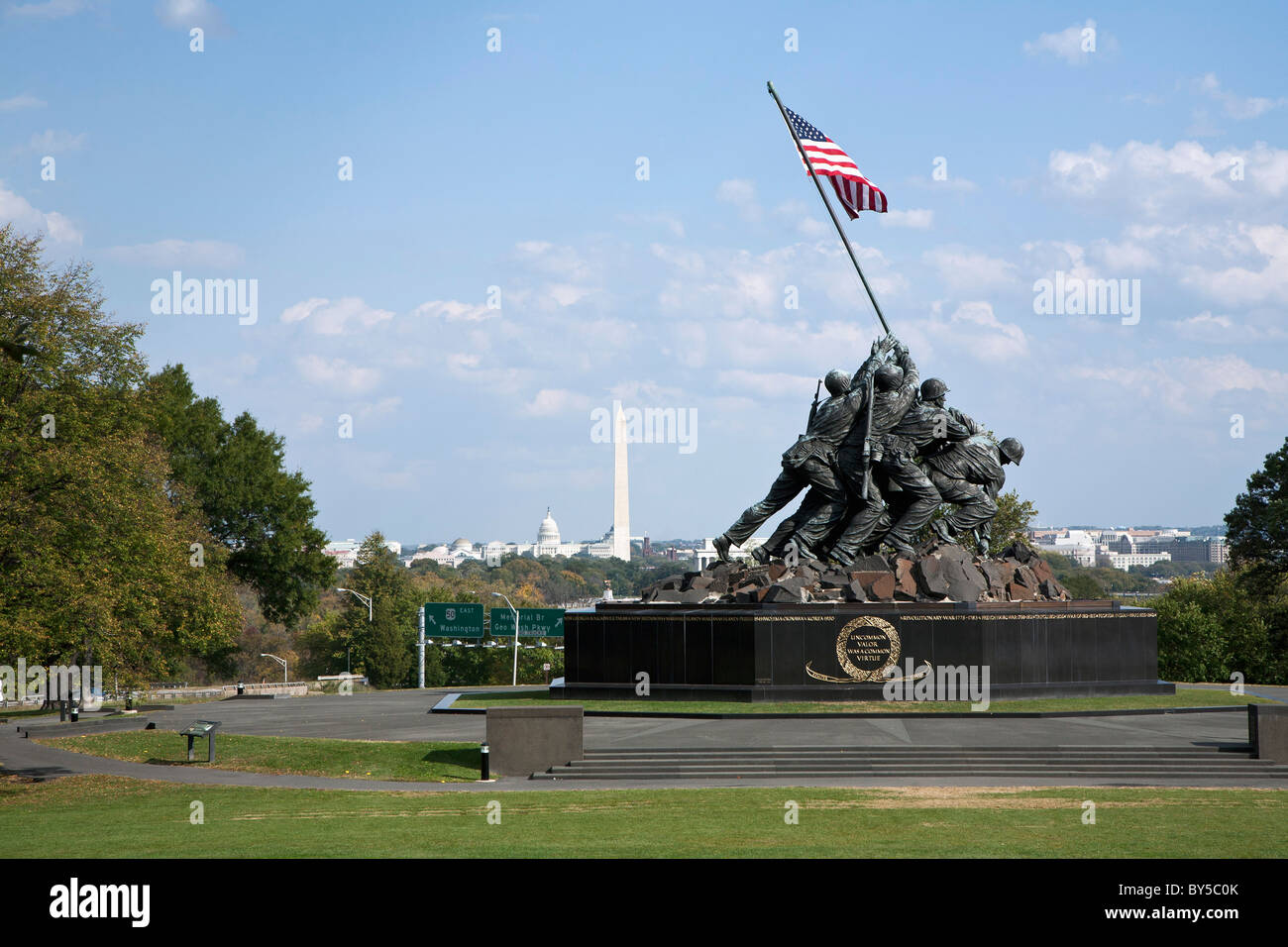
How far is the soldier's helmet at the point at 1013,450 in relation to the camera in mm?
34094

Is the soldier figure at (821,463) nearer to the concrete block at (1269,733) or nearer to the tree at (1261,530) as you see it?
the concrete block at (1269,733)

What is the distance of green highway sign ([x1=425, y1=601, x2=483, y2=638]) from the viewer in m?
45.9

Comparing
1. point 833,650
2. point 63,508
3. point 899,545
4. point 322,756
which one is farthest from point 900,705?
point 63,508

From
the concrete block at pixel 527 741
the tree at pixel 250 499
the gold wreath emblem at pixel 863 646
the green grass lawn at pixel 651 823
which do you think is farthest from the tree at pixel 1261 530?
the tree at pixel 250 499

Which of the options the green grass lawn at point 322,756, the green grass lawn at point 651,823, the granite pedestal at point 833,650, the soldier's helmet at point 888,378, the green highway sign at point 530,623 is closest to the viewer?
the green grass lawn at point 651,823

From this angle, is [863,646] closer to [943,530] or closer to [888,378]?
[943,530]

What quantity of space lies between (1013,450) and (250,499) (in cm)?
3235

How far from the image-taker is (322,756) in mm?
22781

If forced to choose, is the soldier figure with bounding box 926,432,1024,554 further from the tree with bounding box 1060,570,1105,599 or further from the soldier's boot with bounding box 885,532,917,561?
the tree with bounding box 1060,570,1105,599

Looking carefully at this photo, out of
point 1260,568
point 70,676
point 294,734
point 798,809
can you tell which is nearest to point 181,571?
point 70,676

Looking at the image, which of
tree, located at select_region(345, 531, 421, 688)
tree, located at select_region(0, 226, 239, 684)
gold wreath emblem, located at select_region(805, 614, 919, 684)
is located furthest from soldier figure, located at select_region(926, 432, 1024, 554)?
tree, located at select_region(345, 531, 421, 688)

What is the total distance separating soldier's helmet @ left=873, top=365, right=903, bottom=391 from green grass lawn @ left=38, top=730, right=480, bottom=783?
606 inches

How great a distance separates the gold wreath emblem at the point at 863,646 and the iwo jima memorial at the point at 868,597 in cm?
→ 3
